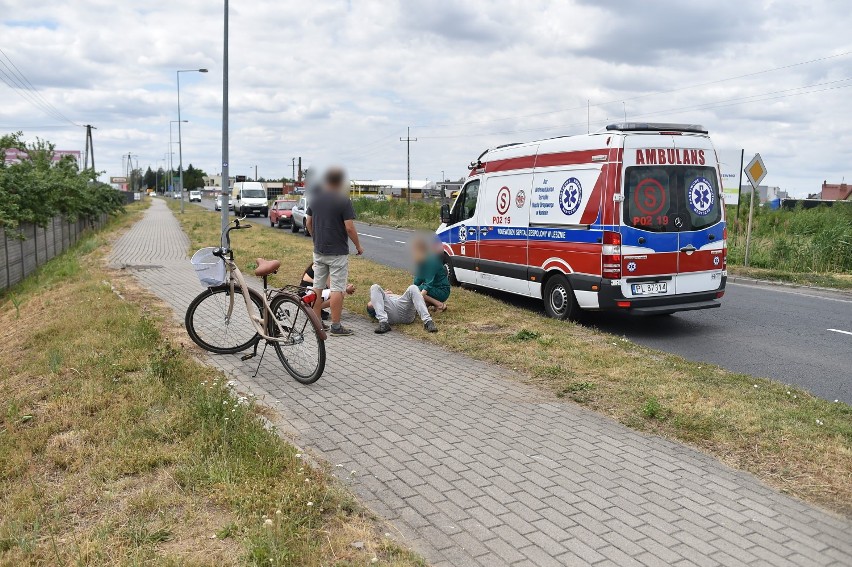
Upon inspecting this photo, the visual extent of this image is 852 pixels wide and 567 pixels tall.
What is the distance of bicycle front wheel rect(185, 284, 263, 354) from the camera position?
720 centimetres

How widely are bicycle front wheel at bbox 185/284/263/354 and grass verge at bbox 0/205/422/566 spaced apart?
574 mm

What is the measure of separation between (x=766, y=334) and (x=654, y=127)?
3159 millimetres

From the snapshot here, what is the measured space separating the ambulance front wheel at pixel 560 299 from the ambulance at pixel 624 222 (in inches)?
0.6

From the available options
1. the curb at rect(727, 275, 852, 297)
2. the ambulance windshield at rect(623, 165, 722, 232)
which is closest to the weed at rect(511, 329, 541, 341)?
the ambulance windshield at rect(623, 165, 722, 232)

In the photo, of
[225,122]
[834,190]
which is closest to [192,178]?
[834,190]

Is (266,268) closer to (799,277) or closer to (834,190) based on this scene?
(799,277)

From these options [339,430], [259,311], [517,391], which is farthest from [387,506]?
[259,311]

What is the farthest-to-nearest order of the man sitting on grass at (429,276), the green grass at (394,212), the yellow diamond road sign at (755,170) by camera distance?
1. the green grass at (394,212)
2. the yellow diamond road sign at (755,170)
3. the man sitting on grass at (429,276)

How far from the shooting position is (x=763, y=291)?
14641 mm

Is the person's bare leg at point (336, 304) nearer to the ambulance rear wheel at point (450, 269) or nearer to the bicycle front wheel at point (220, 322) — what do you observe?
the bicycle front wheel at point (220, 322)

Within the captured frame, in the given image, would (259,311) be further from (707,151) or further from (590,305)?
(707,151)

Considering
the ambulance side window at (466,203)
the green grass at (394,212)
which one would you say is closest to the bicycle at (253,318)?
the ambulance side window at (466,203)

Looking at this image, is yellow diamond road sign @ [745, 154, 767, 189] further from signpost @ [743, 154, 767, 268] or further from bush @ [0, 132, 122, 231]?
bush @ [0, 132, 122, 231]

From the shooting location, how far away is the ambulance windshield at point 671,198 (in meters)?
9.17
